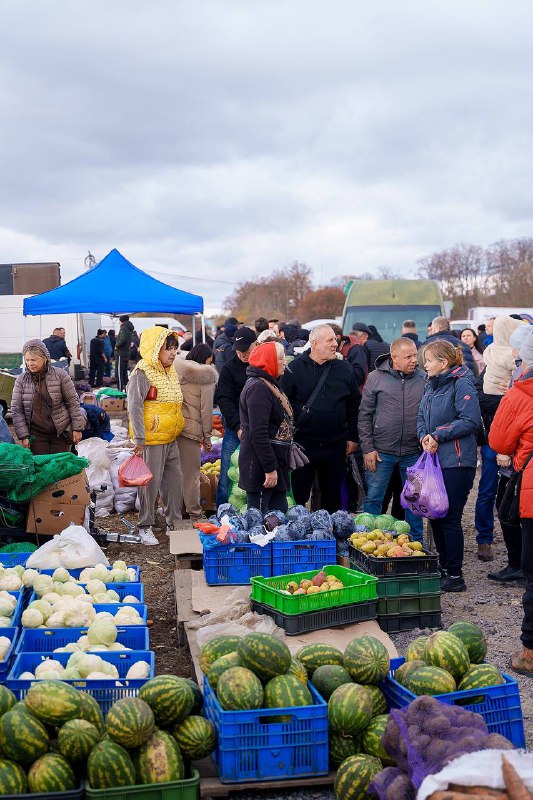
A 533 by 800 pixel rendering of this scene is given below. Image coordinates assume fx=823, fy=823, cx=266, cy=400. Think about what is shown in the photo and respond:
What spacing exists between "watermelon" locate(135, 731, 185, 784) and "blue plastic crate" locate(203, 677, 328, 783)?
10.9 inches

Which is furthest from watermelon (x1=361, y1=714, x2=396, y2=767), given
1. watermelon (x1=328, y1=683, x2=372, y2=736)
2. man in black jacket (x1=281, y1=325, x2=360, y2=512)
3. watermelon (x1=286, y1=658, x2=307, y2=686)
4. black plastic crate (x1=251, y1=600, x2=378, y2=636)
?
man in black jacket (x1=281, y1=325, x2=360, y2=512)

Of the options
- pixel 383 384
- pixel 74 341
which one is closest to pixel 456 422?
pixel 383 384

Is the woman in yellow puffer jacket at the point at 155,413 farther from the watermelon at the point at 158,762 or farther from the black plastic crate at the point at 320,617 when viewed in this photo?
the watermelon at the point at 158,762

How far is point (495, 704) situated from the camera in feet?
11.7

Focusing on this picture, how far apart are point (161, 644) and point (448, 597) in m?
2.28

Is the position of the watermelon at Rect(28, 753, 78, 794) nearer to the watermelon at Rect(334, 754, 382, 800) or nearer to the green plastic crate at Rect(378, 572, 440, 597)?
the watermelon at Rect(334, 754, 382, 800)

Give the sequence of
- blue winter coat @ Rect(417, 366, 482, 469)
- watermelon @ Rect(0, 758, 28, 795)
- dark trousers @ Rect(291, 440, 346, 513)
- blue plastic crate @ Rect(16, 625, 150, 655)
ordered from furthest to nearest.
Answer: dark trousers @ Rect(291, 440, 346, 513) < blue winter coat @ Rect(417, 366, 482, 469) < blue plastic crate @ Rect(16, 625, 150, 655) < watermelon @ Rect(0, 758, 28, 795)

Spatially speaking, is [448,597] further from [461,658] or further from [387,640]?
[461,658]

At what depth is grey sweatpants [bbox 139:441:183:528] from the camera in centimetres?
779

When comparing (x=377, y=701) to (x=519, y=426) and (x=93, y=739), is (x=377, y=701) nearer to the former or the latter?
(x=93, y=739)

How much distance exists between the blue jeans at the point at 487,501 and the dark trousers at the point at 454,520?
989 millimetres

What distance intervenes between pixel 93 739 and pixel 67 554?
265 cm

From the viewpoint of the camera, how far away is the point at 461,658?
3693 millimetres

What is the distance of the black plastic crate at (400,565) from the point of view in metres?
5.39
